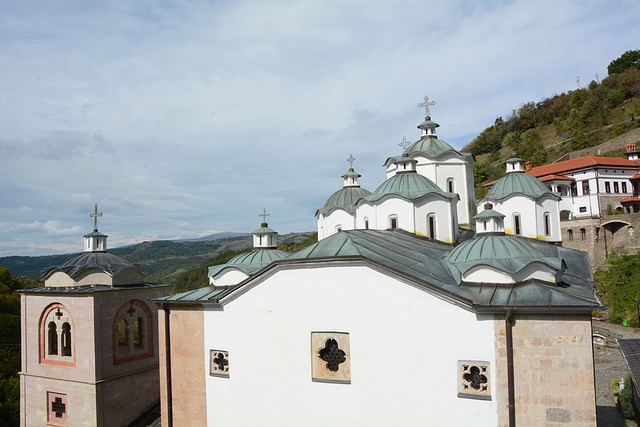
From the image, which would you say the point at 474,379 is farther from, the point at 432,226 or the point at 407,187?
the point at 407,187

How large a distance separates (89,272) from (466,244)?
11.5 metres

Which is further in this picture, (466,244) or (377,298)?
(466,244)

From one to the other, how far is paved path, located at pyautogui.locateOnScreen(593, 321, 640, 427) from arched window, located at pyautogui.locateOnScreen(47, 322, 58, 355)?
18651mm

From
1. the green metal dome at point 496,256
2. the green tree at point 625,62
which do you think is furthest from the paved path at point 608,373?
the green tree at point 625,62

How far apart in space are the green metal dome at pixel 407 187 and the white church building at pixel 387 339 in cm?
238

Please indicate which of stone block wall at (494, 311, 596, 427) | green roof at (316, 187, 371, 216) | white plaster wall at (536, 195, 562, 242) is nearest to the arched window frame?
white plaster wall at (536, 195, 562, 242)

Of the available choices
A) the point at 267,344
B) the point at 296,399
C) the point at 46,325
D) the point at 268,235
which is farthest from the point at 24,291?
the point at 296,399

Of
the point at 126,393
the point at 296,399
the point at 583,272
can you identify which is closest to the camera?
the point at 296,399

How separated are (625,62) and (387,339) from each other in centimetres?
6550

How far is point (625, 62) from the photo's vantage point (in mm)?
57125

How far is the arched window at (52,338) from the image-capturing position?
13990mm

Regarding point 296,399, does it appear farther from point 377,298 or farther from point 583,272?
point 583,272

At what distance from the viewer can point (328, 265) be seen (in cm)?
947

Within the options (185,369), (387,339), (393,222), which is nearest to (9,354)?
(185,369)
